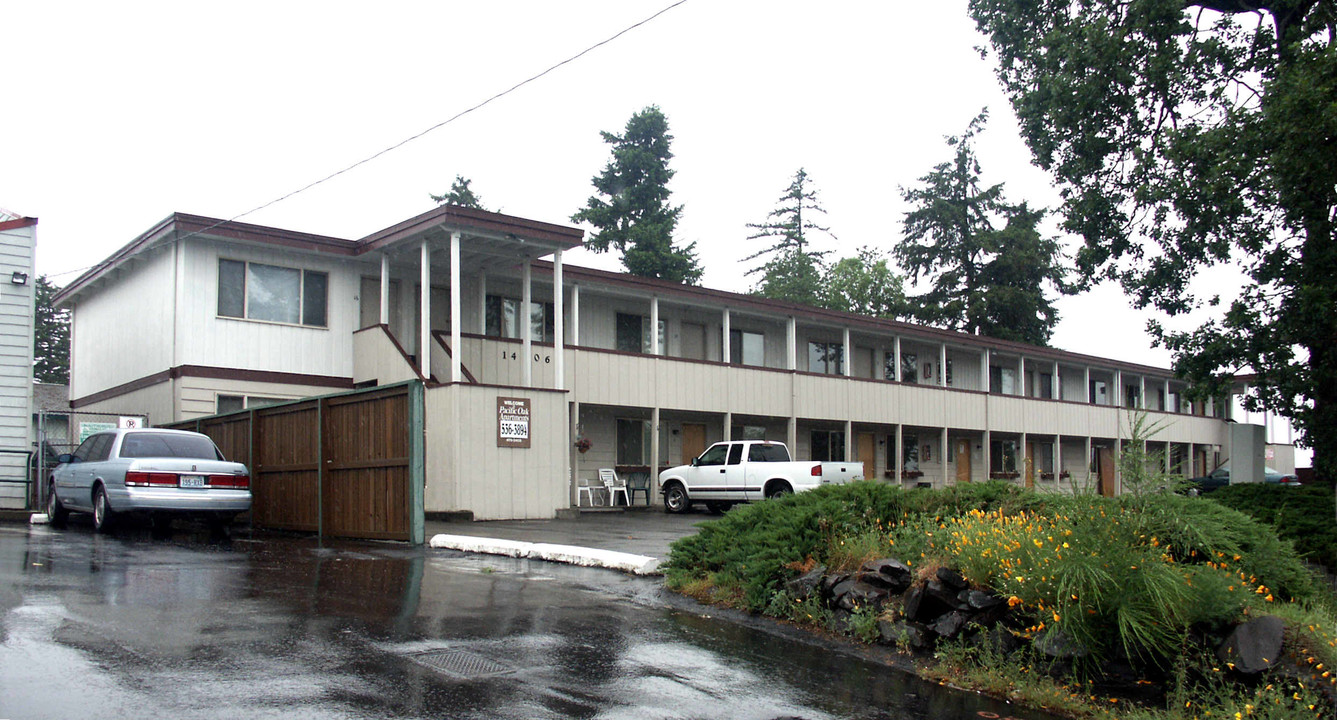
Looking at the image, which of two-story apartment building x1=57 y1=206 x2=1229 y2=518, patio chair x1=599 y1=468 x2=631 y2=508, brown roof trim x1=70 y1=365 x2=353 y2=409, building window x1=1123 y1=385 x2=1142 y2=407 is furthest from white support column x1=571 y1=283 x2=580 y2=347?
building window x1=1123 y1=385 x2=1142 y2=407

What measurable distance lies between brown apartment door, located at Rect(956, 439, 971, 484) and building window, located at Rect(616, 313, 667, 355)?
48.9ft

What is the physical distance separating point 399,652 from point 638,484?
21.2 meters

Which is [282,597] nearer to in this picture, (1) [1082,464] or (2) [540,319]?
(2) [540,319]

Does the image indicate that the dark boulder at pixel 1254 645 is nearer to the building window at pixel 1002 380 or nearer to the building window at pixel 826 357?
the building window at pixel 826 357

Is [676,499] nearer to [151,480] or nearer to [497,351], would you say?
[497,351]

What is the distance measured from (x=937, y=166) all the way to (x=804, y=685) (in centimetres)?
5400

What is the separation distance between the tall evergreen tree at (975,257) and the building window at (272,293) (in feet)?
126

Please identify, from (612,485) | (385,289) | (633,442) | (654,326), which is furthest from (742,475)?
(385,289)

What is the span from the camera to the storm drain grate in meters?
6.92

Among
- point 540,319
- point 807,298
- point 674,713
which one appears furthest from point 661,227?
point 674,713

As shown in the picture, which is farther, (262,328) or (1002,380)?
(1002,380)

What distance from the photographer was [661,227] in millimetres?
50875

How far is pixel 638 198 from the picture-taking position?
52312mm

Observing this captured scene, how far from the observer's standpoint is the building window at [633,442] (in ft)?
95.5
